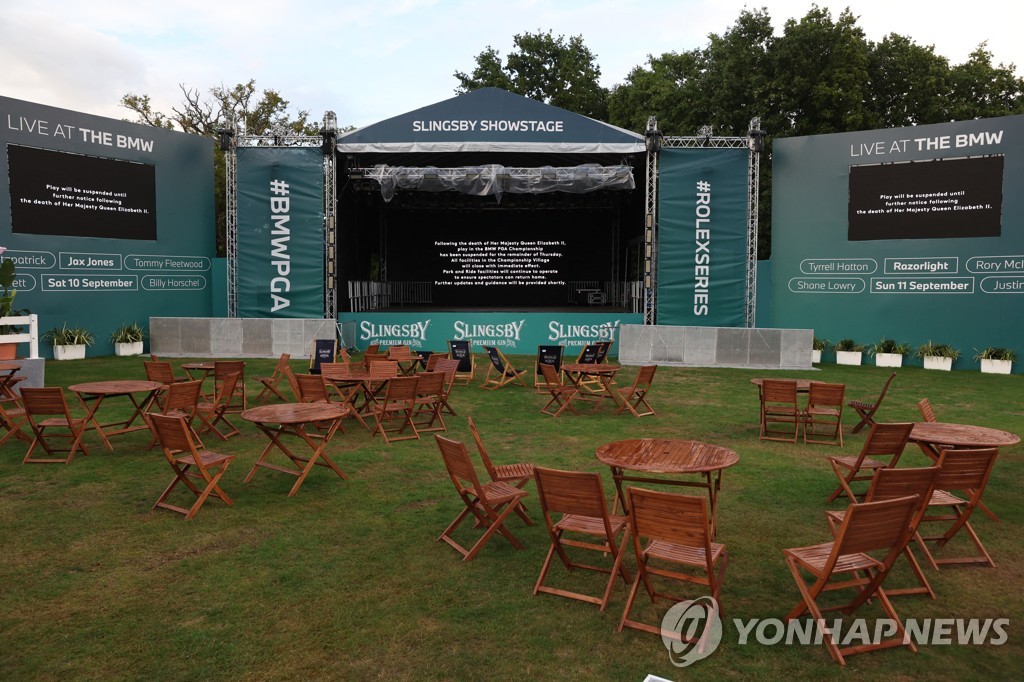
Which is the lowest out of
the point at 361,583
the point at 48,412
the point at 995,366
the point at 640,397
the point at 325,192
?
the point at 361,583

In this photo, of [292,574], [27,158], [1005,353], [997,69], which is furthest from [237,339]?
[997,69]

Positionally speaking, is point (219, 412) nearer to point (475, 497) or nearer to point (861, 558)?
point (475, 497)

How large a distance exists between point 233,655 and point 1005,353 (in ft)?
50.7

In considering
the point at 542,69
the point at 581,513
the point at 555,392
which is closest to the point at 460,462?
the point at 581,513

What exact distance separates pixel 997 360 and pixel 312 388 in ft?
43.4

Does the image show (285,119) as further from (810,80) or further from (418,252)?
(810,80)

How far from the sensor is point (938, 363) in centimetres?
1469

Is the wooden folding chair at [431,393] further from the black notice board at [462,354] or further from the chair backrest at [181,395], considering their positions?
the black notice board at [462,354]

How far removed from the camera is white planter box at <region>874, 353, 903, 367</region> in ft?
49.7

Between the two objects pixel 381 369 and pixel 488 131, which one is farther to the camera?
pixel 488 131

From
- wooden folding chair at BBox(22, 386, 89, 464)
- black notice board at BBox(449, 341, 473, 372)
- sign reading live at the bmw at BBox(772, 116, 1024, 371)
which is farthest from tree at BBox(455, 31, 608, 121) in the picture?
wooden folding chair at BBox(22, 386, 89, 464)

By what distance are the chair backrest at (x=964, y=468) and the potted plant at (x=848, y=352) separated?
11.9 meters

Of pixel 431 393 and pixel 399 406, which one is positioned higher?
pixel 431 393

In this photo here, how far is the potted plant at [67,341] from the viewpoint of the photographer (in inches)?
579
